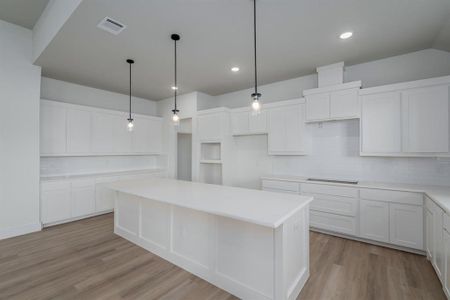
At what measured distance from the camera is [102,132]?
181 inches

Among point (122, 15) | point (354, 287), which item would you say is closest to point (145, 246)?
point (354, 287)

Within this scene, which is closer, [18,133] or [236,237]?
[236,237]

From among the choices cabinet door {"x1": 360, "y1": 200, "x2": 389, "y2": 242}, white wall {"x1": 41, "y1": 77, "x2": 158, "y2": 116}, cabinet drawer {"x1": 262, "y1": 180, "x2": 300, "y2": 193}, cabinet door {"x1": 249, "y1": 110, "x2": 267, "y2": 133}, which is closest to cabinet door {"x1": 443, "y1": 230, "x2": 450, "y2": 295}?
cabinet door {"x1": 360, "y1": 200, "x2": 389, "y2": 242}

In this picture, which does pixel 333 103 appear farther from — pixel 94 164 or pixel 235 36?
pixel 94 164

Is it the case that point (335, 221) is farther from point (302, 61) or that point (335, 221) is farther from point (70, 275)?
point (70, 275)

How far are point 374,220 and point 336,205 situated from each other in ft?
1.65

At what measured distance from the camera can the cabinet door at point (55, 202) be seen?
Result: 11.9ft

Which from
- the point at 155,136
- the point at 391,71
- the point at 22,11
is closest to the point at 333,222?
the point at 391,71

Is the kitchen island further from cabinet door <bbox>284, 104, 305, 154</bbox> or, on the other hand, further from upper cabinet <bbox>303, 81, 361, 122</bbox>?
upper cabinet <bbox>303, 81, 361, 122</bbox>

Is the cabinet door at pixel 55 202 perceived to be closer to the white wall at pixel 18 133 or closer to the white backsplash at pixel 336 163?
the white wall at pixel 18 133

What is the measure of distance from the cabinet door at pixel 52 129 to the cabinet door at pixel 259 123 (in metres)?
3.78

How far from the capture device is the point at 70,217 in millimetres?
3936

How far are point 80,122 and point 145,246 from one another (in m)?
3.03

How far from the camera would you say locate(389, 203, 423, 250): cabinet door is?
8.64ft
